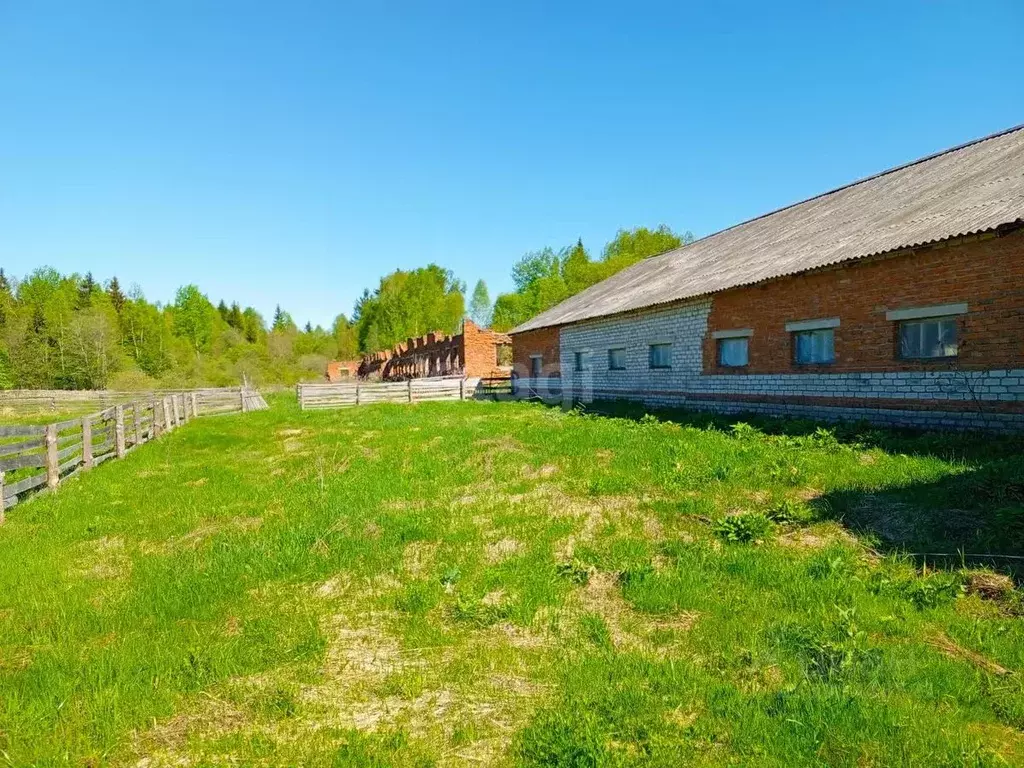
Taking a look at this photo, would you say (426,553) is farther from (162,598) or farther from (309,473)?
(309,473)

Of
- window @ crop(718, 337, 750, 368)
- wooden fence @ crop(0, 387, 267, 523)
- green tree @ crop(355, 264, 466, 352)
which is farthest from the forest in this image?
window @ crop(718, 337, 750, 368)

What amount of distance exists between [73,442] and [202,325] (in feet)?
253

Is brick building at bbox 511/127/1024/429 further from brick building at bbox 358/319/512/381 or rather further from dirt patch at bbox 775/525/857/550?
brick building at bbox 358/319/512/381

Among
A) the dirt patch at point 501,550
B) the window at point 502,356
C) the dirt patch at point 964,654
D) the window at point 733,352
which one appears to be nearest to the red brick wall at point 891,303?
the window at point 733,352

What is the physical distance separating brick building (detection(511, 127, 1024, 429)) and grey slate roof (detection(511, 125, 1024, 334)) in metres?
0.06

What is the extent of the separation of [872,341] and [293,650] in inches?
453

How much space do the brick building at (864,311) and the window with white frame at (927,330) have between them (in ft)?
0.08

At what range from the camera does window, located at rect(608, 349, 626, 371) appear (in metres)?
20.0

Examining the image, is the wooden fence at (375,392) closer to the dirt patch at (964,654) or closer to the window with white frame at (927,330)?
the window with white frame at (927,330)

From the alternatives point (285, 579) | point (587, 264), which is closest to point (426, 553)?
point (285, 579)

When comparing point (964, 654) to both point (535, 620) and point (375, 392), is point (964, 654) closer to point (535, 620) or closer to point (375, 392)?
point (535, 620)

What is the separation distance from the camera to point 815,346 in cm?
1293

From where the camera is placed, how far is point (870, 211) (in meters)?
14.2

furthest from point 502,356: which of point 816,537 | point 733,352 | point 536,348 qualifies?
point 816,537
